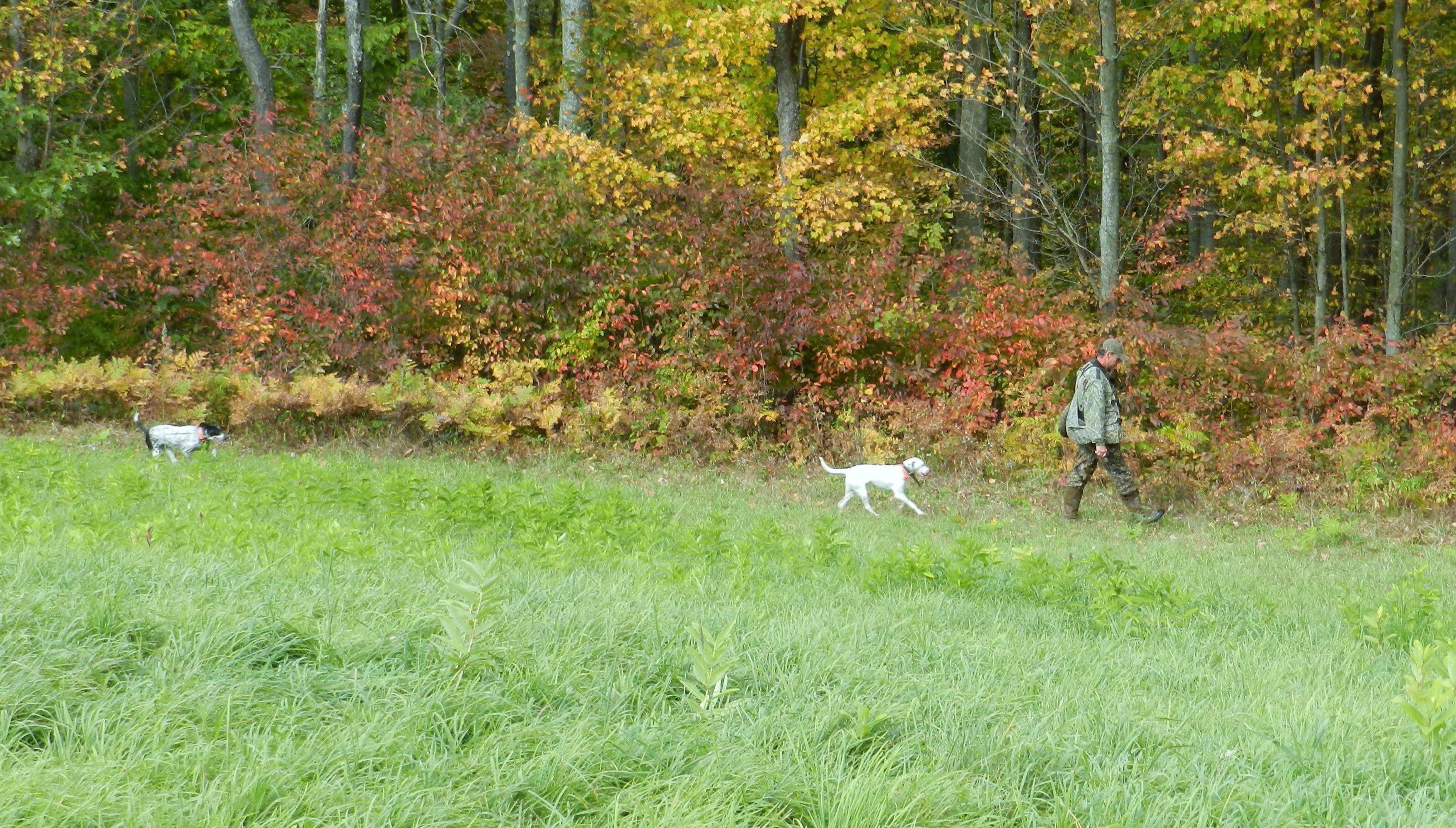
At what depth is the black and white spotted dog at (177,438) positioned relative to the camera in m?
13.2

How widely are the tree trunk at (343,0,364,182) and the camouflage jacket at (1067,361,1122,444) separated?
12.8 meters

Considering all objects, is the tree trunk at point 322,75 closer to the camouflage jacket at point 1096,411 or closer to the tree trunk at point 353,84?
the tree trunk at point 353,84

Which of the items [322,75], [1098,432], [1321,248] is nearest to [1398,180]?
[1321,248]

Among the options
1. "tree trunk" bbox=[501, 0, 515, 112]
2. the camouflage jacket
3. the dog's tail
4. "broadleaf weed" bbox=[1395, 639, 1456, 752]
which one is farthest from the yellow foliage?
"broadleaf weed" bbox=[1395, 639, 1456, 752]

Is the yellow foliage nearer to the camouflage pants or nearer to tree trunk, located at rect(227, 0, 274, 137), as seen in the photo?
tree trunk, located at rect(227, 0, 274, 137)

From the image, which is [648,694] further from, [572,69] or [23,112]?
[23,112]

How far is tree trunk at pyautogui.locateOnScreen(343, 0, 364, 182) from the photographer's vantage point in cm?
1988

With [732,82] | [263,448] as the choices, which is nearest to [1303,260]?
[732,82]

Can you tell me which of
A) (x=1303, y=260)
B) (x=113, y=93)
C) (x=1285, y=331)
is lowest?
(x=1285, y=331)

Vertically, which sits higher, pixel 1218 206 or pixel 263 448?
pixel 1218 206

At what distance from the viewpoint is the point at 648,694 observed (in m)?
3.95

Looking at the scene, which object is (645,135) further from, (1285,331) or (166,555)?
(166,555)

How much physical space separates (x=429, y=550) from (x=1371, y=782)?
5.19 m

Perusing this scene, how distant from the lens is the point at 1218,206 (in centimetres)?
2372
